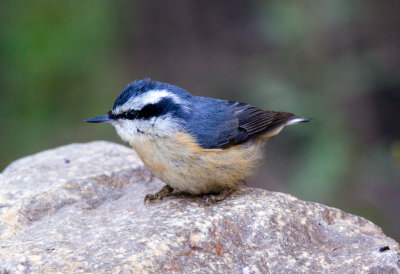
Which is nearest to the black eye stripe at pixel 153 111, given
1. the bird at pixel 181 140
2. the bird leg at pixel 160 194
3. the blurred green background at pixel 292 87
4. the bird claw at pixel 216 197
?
the bird at pixel 181 140

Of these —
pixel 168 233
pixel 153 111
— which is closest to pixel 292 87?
pixel 153 111

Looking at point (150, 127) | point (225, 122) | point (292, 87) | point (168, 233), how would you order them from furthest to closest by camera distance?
point (292, 87)
point (225, 122)
point (150, 127)
point (168, 233)

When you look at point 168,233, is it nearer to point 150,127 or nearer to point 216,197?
point 216,197

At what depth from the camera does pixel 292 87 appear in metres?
6.87

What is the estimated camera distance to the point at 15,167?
5254 millimetres

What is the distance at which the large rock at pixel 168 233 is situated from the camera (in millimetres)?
3322

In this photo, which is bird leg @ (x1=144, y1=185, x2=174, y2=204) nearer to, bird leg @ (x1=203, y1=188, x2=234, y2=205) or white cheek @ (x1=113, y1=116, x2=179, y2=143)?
bird leg @ (x1=203, y1=188, x2=234, y2=205)

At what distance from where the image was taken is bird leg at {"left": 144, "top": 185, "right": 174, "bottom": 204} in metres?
4.39

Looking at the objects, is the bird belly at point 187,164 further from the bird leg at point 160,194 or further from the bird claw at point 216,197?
the bird leg at point 160,194

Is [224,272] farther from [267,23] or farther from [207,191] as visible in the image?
[267,23]

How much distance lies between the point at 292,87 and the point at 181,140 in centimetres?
292

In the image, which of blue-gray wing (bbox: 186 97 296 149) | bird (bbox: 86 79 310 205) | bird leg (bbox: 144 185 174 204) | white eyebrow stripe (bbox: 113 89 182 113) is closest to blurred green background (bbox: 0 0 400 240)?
blue-gray wing (bbox: 186 97 296 149)

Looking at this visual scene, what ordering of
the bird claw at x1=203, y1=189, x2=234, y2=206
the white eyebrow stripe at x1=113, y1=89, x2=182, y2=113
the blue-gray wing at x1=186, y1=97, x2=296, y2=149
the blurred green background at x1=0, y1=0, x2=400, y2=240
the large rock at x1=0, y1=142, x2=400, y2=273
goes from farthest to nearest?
the blurred green background at x1=0, y1=0, x2=400, y2=240, the blue-gray wing at x1=186, y1=97, x2=296, y2=149, the white eyebrow stripe at x1=113, y1=89, x2=182, y2=113, the bird claw at x1=203, y1=189, x2=234, y2=206, the large rock at x1=0, y1=142, x2=400, y2=273

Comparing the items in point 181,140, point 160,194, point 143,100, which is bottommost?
point 160,194
